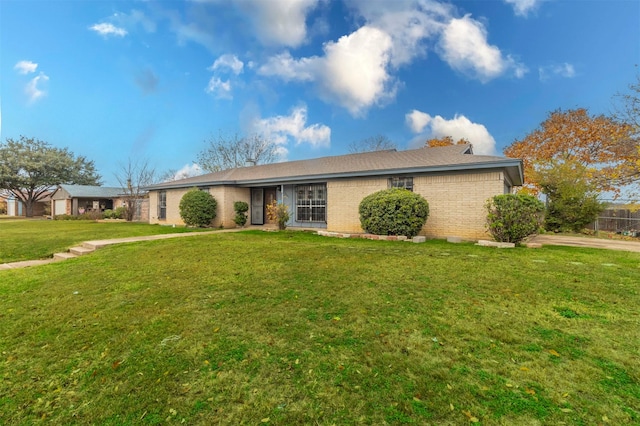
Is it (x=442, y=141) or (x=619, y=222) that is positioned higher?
(x=442, y=141)

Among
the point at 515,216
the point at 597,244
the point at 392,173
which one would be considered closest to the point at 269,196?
the point at 392,173

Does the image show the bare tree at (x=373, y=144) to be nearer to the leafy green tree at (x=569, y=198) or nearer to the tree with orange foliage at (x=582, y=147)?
the tree with orange foliage at (x=582, y=147)

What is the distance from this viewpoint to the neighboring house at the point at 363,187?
386 inches

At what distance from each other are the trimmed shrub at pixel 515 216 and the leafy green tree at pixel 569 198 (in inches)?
358

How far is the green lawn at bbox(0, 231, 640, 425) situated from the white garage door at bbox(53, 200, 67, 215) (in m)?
33.9

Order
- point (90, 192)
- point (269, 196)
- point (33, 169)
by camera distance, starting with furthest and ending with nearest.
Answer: point (33, 169) → point (90, 192) → point (269, 196)

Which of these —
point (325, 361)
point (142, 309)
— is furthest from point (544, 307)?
point (142, 309)

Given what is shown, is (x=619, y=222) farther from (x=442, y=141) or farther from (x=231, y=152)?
(x=231, y=152)

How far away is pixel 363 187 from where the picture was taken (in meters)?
12.1

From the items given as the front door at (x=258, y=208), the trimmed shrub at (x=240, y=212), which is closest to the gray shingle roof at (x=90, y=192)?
the front door at (x=258, y=208)

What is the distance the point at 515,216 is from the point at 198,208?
13.9 metres

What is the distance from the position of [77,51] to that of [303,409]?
1953 centimetres

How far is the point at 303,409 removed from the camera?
6.45 feet

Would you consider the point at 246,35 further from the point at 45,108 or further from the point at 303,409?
the point at 303,409
